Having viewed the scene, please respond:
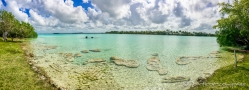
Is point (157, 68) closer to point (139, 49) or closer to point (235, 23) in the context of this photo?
point (235, 23)

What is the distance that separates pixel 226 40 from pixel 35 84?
40.4m

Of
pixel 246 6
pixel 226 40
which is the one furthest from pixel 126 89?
pixel 226 40

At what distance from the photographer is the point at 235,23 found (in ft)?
91.1

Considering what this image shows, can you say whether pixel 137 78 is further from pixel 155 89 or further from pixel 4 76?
pixel 4 76

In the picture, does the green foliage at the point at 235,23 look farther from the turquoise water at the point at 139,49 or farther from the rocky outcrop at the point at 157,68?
the rocky outcrop at the point at 157,68

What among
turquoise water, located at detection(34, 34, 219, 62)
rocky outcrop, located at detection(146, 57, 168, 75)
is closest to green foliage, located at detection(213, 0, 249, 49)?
turquoise water, located at detection(34, 34, 219, 62)

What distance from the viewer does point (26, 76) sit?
579 inches

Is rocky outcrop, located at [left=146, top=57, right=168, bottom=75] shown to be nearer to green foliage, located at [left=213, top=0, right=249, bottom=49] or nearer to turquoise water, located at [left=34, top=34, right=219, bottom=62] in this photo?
turquoise water, located at [left=34, top=34, right=219, bottom=62]

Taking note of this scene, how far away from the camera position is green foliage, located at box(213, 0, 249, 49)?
808 inches

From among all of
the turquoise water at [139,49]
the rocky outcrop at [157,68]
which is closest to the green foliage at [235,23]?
Result: the turquoise water at [139,49]

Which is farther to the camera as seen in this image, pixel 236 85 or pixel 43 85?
pixel 43 85

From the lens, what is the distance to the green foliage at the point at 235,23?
67.4 ft

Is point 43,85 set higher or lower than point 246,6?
lower

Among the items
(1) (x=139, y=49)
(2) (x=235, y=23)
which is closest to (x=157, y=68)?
(2) (x=235, y=23)
